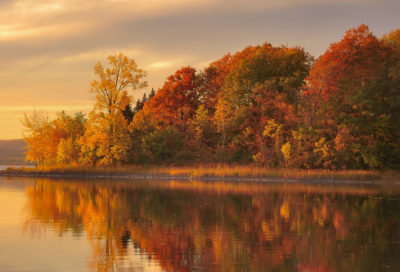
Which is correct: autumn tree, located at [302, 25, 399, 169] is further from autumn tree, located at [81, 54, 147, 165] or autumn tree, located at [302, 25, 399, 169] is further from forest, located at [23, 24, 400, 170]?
autumn tree, located at [81, 54, 147, 165]

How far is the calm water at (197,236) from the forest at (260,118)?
→ 29.6 metres

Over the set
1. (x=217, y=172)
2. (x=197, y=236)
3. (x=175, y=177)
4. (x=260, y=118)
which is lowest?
(x=175, y=177)

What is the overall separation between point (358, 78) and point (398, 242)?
48.2 m

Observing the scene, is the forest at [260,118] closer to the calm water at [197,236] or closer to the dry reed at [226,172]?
the dry reed at [226,172]

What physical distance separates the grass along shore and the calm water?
80.4 feet

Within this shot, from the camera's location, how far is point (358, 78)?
198 feet

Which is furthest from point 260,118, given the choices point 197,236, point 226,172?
point 197,236

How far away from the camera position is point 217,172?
55.0 m

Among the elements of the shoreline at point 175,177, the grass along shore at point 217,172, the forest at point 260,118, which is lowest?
the shoreline at point 175,177

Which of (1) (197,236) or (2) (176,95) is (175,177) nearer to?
(2) (176,95)

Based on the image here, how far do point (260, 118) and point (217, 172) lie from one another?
1313 centimetres

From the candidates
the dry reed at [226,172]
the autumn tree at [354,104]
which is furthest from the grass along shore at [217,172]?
the autumn tree at [354,104]

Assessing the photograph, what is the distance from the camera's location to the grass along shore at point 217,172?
5106 centimetres

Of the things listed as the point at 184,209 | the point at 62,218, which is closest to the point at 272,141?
the point at 184,209
